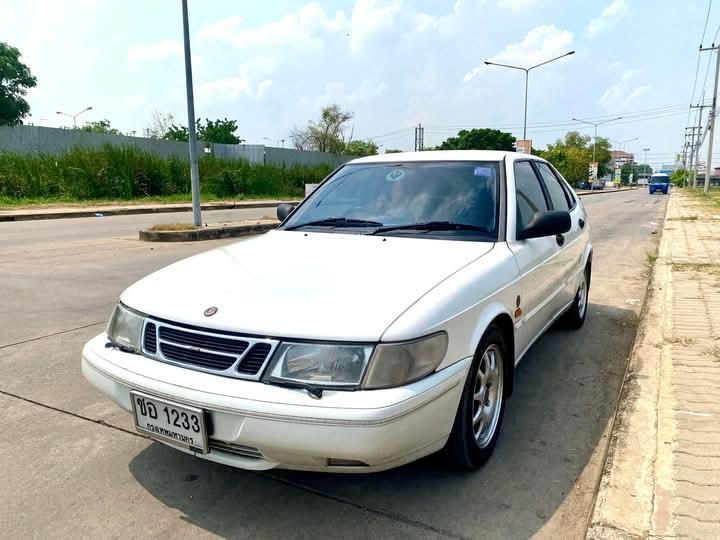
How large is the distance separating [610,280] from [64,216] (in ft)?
53.9

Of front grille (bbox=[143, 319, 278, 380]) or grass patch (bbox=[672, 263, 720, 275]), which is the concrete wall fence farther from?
front grille (bbox=[143, 319, 278, 380])

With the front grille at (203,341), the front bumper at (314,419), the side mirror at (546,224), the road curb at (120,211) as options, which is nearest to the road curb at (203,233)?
the road curb at (120,211)

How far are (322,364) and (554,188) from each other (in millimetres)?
3314

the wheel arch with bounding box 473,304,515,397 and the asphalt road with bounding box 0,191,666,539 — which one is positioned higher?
the wheel arch with bounding box 473,304,515,397

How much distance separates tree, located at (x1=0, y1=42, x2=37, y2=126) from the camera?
156 ft

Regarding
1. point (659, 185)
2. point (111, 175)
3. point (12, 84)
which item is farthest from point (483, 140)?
point (111, 175)

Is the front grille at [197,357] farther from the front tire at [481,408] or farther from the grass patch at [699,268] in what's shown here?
the grass patch at [699,268]

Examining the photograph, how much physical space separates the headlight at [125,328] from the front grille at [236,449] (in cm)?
61

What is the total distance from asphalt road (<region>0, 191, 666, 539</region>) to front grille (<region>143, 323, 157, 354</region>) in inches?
27.0

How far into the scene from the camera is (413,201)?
348 cm

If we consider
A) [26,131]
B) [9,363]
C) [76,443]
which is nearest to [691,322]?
[76,443]

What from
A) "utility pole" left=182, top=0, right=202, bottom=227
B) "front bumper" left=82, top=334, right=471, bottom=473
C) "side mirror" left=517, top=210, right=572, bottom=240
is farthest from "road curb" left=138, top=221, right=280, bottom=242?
"front bumper" left=82, top=334, right=471, bottom=473

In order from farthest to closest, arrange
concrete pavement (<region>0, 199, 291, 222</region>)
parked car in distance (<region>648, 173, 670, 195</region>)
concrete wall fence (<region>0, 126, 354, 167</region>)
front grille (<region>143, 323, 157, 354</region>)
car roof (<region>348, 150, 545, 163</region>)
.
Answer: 1. parked car in distance (<region>648, 173, 670, 195</region>)
2. concrete wall fence (<region>0, 126, 354, 167</region>)
3. concrete pavement (<region>0, 199, 291, 222</region>)
4. car roof (<region>348, 150, 545, 163</region>)
5. front grille (<region>143, 323, 157, 354</region>)

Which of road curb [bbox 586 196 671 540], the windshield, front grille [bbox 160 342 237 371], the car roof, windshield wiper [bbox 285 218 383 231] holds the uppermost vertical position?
the car roof
